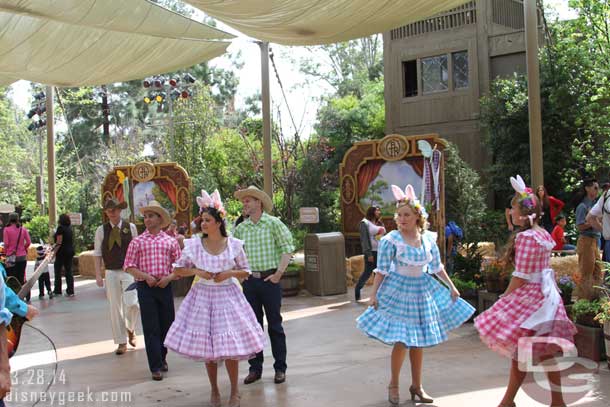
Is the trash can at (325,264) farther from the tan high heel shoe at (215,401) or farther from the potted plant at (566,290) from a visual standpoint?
the tan high heel shoe at (215,401)

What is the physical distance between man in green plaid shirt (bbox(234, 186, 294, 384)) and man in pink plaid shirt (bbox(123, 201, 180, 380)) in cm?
79

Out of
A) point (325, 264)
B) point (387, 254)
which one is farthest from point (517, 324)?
point (325, 264)

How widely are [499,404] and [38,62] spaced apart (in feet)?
27.9

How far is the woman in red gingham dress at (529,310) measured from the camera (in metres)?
4.97

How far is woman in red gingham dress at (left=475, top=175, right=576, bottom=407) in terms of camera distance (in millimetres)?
4969

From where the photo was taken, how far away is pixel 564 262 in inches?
415

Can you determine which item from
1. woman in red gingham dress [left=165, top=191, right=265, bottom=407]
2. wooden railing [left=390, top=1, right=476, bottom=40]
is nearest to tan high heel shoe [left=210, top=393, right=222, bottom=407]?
woman in red gingham dress [left=165, top=191, right=265, bottom=407]

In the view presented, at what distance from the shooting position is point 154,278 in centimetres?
684

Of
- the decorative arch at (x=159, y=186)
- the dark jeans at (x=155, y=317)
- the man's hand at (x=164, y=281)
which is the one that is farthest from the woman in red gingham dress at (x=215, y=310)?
the decorative arch at (x=159, y=186)

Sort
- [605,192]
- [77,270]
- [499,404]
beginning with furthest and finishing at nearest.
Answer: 1. [77,270]
2. [605,192]
3. [499,404]

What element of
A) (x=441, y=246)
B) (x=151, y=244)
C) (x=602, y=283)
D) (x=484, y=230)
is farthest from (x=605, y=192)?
(x=484, y=230)

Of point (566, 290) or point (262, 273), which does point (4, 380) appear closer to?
point (262, 273)

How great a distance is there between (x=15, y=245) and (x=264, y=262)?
7.40 metres

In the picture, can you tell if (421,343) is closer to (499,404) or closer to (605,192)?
(499,404)
